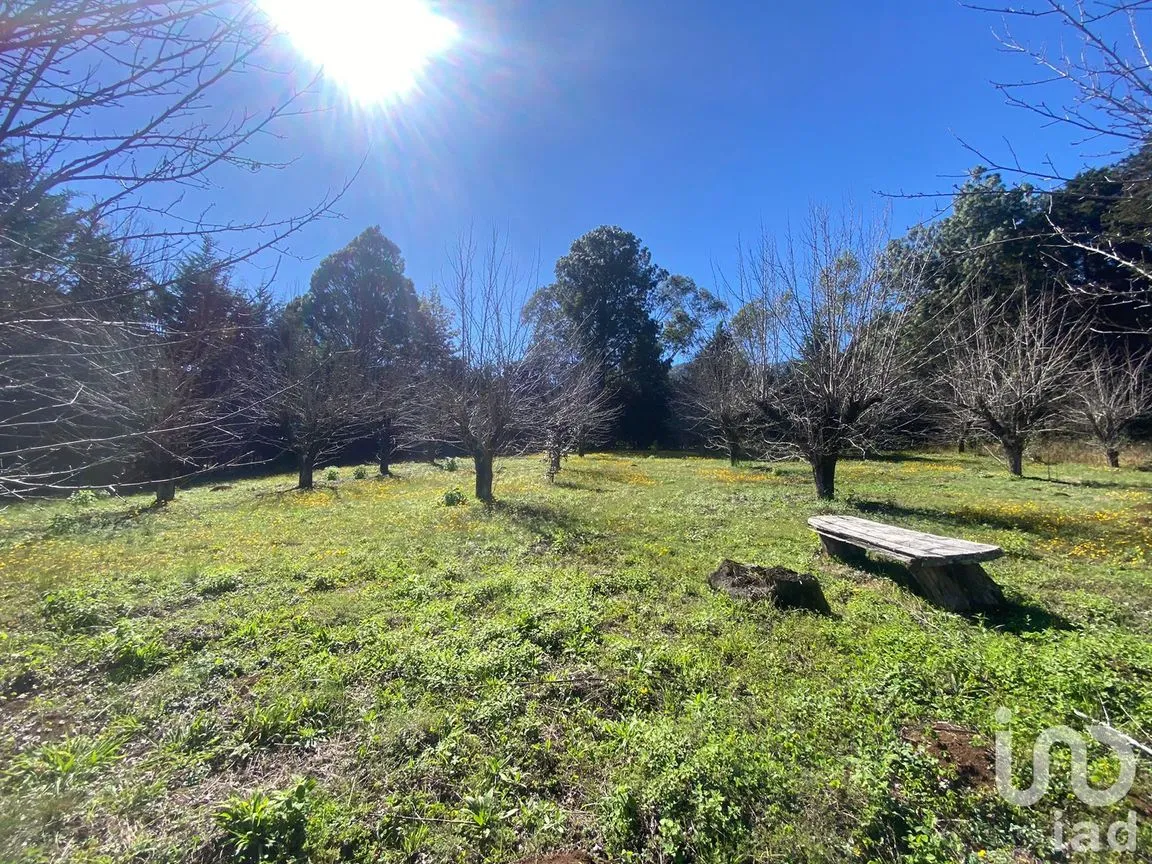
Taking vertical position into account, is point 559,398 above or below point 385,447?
above

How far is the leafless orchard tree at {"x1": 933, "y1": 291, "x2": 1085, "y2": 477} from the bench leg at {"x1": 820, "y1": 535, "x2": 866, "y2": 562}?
10790 mm

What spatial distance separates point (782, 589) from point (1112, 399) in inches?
854

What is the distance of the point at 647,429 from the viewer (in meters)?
34.6

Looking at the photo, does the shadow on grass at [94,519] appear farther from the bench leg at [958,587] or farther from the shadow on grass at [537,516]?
the bench leg at [958,587]

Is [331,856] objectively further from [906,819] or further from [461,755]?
[906,819]

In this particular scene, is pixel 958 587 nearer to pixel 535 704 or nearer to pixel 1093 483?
pixel 535 704

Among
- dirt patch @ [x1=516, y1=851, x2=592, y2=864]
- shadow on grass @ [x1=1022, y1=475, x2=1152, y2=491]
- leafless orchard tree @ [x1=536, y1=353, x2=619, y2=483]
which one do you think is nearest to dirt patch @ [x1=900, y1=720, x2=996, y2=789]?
dirt patch @ [x1=516, y1=851, x2=592, y2=864]

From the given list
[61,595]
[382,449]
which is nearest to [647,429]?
[382,449]

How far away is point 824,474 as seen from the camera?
1098 centimetres

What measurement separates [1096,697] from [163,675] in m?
6.14

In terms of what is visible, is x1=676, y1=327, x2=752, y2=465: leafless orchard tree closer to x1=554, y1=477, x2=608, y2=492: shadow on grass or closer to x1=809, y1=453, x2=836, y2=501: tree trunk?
x1=809, y1=453, x2=836, y2=501: tree trunk

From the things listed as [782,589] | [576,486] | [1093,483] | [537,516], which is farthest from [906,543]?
[1093,483]

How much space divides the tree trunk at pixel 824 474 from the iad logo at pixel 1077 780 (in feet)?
28.2

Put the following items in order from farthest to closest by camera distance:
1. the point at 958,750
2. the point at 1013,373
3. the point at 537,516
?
1. the point at 1013,373
2. the point at 537,516
3. the point at 958,750
